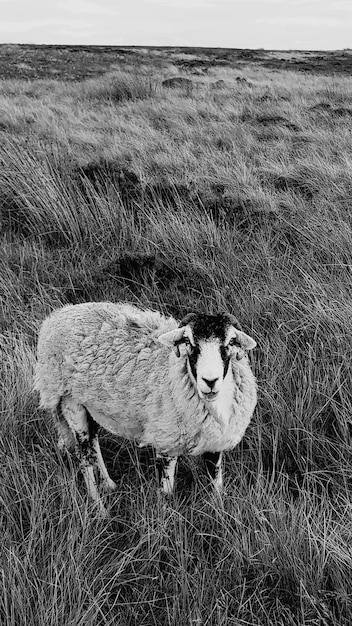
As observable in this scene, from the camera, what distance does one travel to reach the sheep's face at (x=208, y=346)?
237 cm

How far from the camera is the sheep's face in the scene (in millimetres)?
2365

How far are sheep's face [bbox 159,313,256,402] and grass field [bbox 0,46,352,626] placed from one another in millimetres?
568

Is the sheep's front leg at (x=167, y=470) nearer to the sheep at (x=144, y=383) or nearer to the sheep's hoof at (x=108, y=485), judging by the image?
the sheep at (x=144, y=383)

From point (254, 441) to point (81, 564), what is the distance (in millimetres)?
1292

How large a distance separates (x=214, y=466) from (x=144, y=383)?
583 millimetres

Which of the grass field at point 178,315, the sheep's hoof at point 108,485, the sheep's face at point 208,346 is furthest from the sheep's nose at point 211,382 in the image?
the sheep's hoof at point 108,485

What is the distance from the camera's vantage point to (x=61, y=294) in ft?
15.2

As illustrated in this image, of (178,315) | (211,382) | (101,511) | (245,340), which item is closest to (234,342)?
(245,340)

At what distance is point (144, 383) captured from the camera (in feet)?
9.48

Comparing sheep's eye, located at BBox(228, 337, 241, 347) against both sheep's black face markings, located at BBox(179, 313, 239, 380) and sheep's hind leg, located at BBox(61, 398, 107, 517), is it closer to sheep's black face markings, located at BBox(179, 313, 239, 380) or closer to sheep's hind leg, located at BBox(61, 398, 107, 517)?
sheep's black face markings, located at BBox(179, 313, 239, 380)

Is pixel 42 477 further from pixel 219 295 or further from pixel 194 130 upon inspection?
pixel 194 130

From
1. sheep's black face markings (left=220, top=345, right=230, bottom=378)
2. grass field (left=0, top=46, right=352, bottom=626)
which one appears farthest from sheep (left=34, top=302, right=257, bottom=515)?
grass field (left=0, top=46, right=352, bottom=626)

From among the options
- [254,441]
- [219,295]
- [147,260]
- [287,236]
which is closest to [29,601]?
[254,441]

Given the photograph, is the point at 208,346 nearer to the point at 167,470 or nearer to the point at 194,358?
the point at 194,358
